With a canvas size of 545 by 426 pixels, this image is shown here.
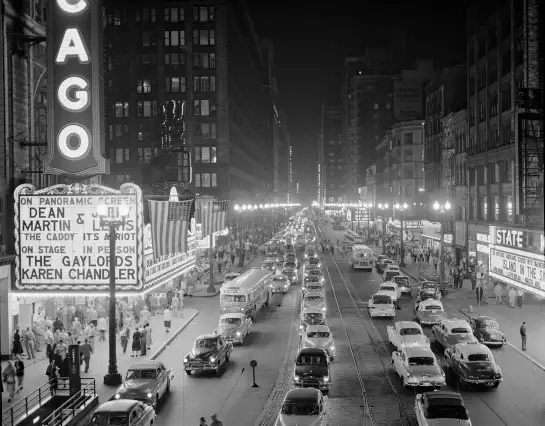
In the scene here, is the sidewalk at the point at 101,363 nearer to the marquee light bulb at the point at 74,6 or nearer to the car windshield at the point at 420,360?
the car windshield at the point at 420,360

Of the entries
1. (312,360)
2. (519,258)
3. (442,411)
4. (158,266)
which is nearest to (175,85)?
(158,266)

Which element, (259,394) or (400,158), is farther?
(400,158)

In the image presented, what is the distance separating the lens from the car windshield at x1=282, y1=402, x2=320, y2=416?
1884cm

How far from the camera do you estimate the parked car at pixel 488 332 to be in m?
31.2

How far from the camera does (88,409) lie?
67.8 feet

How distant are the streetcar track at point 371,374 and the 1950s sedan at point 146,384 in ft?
23.9

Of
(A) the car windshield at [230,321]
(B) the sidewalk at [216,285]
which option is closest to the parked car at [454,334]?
(A) the car windshield at [230,321]

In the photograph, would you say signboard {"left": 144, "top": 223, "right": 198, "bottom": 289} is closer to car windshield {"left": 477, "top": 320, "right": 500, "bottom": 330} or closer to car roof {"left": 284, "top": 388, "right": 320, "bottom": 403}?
car roof {"left": 284, "top": 388, "right": 320, "bottom": 403}

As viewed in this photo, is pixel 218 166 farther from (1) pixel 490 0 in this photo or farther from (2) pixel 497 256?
(2) pixel 497 256

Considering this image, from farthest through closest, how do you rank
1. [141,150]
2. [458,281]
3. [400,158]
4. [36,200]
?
[400,158], [141,150], [458,281], [36,200]

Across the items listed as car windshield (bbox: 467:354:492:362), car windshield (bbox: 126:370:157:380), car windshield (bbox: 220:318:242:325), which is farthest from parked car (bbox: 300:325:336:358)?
car windshield (bbox: 126:370:157:380)

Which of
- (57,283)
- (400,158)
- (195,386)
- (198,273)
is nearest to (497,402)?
(195,386)

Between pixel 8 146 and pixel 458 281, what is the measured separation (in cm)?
3872

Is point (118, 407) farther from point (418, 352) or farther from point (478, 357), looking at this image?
point (478, 357)
